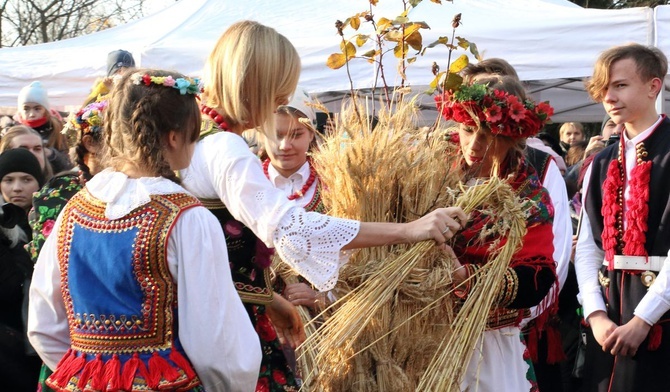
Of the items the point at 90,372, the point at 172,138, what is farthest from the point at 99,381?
the point at 172,138

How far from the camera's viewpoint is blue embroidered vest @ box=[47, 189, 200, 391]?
6.51 feet

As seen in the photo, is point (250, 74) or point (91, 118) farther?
point (91, 118)

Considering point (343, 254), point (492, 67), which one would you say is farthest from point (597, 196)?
point (343, 254)

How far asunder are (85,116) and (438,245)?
3.58 ft

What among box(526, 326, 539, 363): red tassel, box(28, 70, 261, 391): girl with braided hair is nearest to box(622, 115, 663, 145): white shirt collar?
box(526, 326, 539, 363): red tassel

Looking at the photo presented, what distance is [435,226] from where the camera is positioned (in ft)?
7.86

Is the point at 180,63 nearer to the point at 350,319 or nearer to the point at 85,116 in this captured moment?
the point at 85,116

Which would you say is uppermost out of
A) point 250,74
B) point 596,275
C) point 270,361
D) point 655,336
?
point 250,74

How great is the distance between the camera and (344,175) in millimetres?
2627

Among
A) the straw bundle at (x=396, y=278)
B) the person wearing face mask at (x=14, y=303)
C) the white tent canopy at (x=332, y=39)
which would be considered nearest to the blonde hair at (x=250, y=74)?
the straw bundle at (x=396, y=278)

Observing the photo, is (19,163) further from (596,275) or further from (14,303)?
(596,275)

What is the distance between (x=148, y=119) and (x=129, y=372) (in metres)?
0.56

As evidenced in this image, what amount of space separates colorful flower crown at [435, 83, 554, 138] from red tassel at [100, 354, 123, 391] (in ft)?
4.19

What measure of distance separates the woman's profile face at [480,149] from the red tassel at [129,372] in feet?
4.35
